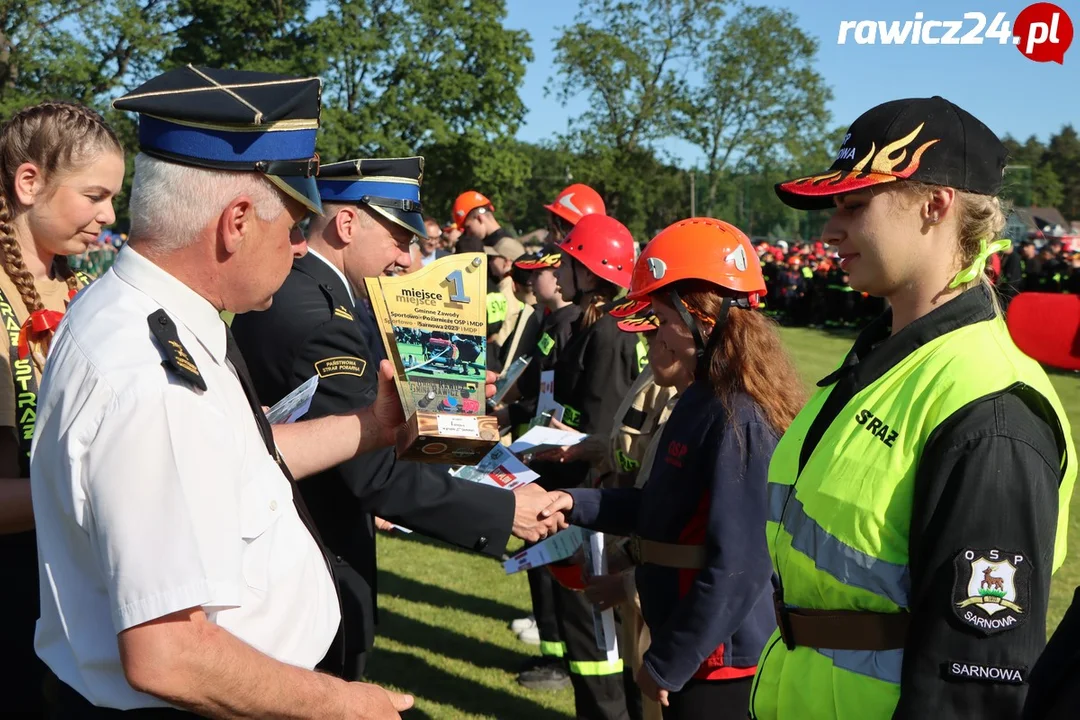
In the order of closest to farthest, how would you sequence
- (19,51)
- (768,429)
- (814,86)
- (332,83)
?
(768,429)
(19,51)
(332,83)
(814,86)

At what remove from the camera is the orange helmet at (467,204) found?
35.0 ft

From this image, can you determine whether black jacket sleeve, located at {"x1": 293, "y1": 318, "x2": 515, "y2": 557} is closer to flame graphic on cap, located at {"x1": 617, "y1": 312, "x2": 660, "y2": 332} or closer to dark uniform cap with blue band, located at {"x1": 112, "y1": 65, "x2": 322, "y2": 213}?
flame graphic on cap, located at {"x1": 617, "y1": 312, "x2": 660, "y2": 332}

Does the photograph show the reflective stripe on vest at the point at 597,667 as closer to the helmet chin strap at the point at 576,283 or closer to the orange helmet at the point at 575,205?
the helmet chin strap at the point at 576,283

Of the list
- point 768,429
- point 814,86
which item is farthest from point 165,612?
point 814,86

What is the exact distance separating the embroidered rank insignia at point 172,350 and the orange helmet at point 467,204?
8.62 m

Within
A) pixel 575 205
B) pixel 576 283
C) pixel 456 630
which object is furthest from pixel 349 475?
pixel 575 205

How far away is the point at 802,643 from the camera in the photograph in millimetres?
2213

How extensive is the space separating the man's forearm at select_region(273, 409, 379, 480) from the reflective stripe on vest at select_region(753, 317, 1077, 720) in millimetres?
1355

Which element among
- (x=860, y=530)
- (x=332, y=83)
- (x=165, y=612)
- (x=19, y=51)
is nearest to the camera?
(x=165, y=612)

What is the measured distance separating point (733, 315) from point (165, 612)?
2274mm

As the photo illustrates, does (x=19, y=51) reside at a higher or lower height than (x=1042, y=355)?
higher

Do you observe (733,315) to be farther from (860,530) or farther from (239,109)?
(239,109)

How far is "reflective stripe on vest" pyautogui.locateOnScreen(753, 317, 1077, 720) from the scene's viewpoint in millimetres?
1998

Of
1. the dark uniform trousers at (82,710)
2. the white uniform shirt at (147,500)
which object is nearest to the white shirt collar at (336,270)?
the white uniform shirt at (147,500)
